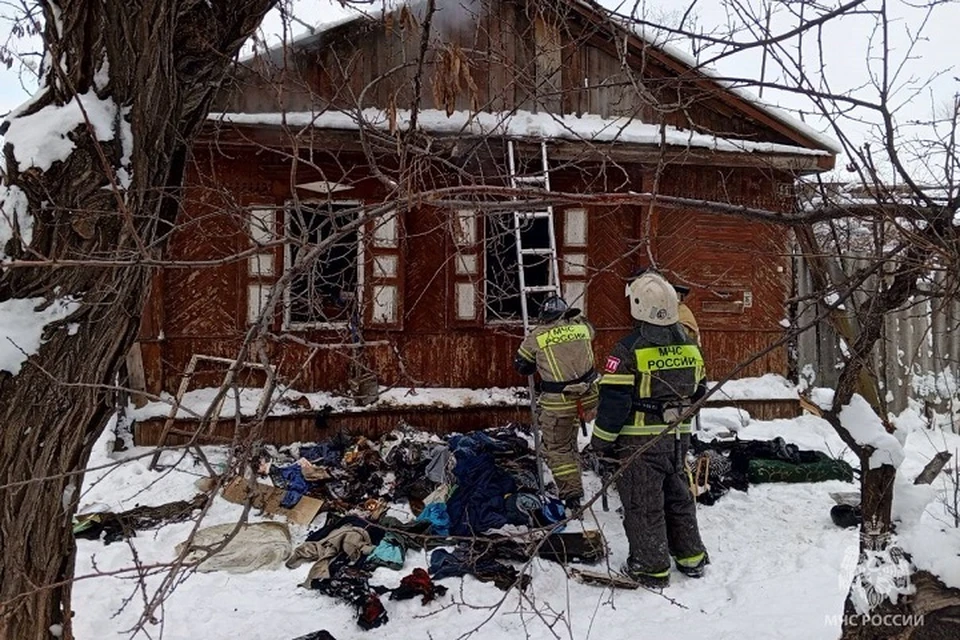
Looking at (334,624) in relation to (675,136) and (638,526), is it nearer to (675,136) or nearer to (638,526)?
(638,526)

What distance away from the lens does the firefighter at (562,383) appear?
17.0ft

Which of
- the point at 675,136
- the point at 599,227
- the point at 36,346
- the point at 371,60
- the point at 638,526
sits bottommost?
the point at 638,526

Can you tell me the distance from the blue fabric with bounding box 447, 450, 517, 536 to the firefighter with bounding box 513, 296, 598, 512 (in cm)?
45

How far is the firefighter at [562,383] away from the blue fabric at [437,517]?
38.2 inches

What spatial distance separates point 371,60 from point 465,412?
13.5ft

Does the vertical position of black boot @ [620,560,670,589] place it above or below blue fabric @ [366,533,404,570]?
below

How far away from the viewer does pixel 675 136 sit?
22.5 ft

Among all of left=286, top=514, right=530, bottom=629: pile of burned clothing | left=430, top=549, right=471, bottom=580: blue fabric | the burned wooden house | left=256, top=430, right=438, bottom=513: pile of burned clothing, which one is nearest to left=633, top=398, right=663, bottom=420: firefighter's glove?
left=286, top=514, right=530, bottom=629: pile of burned clothing

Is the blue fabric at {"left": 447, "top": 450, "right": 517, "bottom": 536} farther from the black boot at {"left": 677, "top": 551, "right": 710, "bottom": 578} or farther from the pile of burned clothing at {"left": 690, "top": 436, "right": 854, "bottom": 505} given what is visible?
the pile of burned clothing at {"left": 690, "top": 436, "right": 854, "bottom": 505}

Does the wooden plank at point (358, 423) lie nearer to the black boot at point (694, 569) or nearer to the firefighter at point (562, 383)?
the firefighter at point (562, 383)

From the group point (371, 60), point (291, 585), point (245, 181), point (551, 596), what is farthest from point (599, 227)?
point (291, 585)

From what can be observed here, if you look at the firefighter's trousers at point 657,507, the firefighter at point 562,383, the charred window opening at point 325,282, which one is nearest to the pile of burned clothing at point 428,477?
the firefighter at point 562,383

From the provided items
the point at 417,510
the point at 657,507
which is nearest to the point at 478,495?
the point at 417,510

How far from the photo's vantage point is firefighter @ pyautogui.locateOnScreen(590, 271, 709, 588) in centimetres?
418
